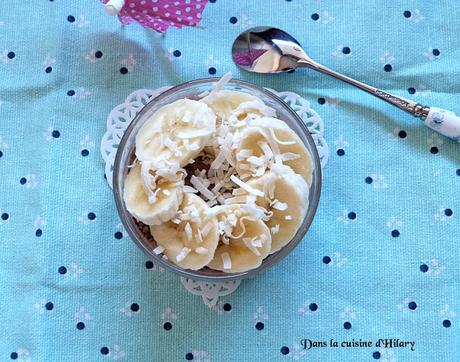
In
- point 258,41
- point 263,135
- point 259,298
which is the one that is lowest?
point 259,298

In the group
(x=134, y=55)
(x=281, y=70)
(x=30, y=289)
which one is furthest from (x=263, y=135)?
(x=30, y=289)

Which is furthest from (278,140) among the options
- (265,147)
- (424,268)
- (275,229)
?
(424,268)

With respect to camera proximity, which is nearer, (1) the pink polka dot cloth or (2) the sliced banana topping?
(2) the sliced banana topping

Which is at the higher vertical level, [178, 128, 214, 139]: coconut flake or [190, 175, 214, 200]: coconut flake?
[178, 128, 214, 139]: coconut flake

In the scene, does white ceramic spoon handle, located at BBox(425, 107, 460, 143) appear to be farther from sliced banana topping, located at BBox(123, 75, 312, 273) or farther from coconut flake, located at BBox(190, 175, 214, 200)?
coconut flake, located at BBox(190, 175, 214, 200)

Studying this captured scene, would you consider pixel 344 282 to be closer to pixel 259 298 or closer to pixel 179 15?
pixel 259 298

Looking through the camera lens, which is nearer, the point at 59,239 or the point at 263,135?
the point at 263,135

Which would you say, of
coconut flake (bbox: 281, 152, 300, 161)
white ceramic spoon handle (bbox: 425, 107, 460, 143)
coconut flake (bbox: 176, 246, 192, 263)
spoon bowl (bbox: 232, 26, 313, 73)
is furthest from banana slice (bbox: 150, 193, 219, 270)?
white ceramic spoon handle (bbox: 425, 107, 460, 143)
